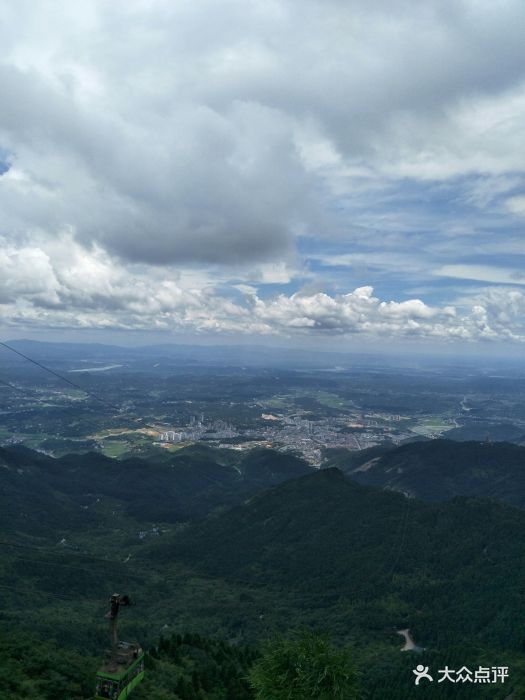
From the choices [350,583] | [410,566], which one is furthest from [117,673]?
[410,566]

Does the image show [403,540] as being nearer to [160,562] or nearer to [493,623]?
[493,623]

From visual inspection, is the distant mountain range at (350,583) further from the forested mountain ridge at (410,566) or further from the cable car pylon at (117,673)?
the cable car pylon at (117,673)

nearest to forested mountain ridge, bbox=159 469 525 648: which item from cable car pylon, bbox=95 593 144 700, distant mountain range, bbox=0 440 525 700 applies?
distant mountain range, bbox=0 440 525 700

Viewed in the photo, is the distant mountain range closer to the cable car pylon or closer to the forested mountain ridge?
the forested mountain ridge

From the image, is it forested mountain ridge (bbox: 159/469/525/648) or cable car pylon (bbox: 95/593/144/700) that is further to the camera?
forested mountain ridge (bbox: 159/469/525/648)

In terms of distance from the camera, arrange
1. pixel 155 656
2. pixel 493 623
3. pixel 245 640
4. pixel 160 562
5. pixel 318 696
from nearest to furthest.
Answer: pixel 318 696 → pixel 155 656 → pixel 493 623 → pixel 245 640 → pixel 160 562

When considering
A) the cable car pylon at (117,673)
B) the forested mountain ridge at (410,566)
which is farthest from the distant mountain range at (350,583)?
the cable car pylon at (117,673)

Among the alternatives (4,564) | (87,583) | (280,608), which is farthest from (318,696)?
(4,564)

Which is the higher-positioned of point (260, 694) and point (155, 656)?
point (260, 694)

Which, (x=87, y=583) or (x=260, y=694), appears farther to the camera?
(x=87, y=583)

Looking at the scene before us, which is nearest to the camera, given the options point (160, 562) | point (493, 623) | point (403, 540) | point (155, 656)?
point (155, 656)

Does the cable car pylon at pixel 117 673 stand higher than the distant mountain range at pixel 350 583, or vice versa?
the cable car pylon at pixel 117 673
